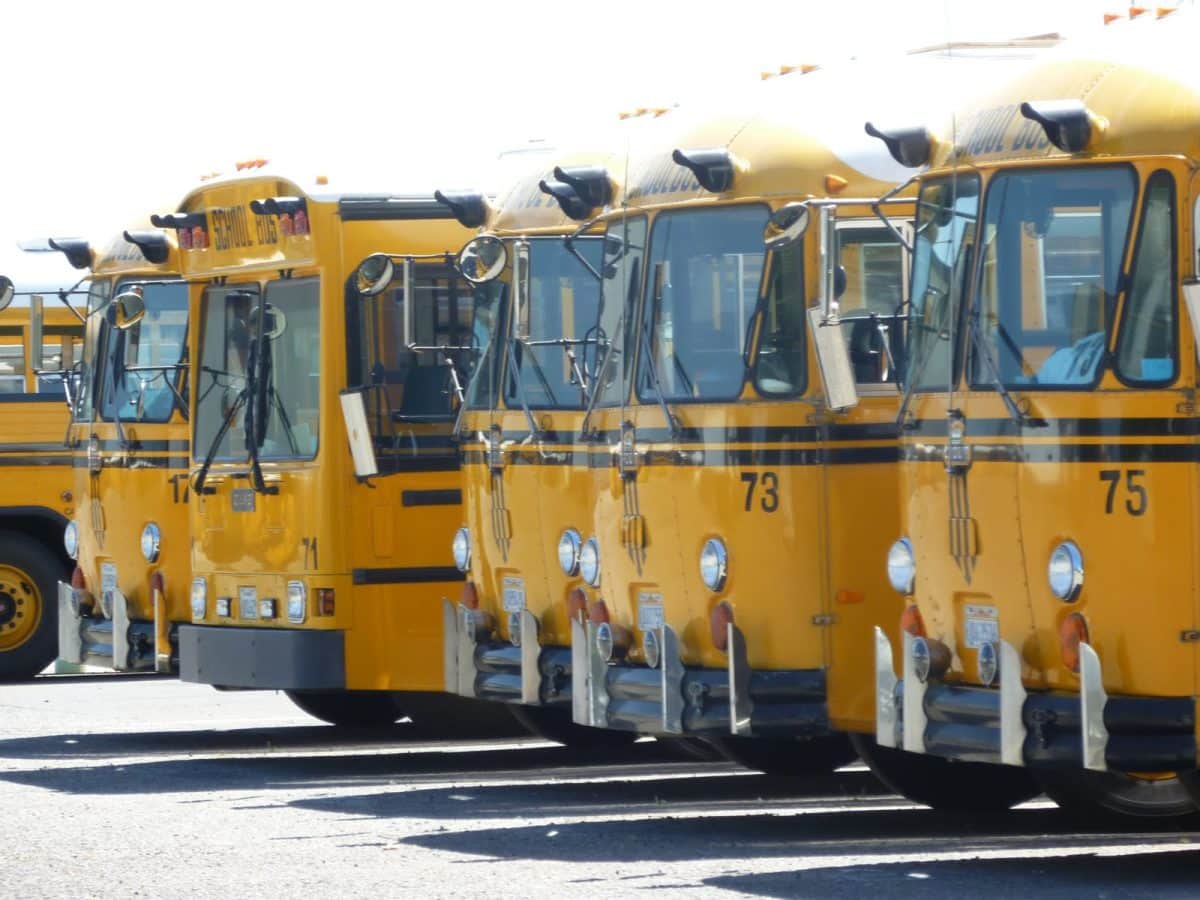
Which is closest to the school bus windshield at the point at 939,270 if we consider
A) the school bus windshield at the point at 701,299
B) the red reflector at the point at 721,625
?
the school bus windshield at the point at 701,299

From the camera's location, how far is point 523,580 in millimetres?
13109

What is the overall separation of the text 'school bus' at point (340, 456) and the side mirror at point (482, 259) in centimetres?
74

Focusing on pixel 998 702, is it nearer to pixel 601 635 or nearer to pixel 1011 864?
pixel 1011 864

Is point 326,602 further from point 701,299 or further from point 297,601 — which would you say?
point 701,299

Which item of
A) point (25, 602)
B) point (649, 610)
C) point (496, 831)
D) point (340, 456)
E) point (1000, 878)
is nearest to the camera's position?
point (1000, 878)

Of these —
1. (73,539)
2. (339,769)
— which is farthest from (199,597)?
(73,539)

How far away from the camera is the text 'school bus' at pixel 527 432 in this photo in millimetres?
12766

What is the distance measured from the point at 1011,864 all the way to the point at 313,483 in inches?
209

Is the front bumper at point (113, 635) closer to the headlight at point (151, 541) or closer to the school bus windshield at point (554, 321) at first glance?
the headlight at point (151, 541)

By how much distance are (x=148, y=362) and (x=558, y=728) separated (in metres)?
3.80

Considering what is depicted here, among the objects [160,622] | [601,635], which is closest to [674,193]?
[601,635]

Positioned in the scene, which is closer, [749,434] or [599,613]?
[749,434]

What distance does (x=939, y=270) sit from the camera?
10.2 m

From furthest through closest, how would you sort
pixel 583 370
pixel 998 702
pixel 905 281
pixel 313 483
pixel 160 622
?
1. pixel 160 622
2. pixel 313 483
3. pixel 583 370
4. pixel 905 281
5. pixel 998 702
